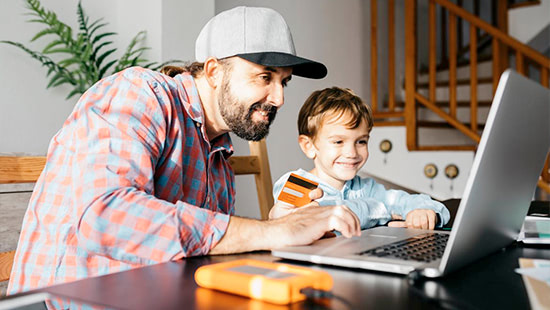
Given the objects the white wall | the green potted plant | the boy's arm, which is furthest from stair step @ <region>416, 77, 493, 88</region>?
the boy's arm

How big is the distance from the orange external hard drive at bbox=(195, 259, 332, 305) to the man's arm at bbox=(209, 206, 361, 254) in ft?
0.67

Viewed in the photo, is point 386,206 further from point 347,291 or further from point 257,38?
point 347,291

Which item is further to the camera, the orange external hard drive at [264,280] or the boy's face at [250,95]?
the boy's face at [250,95]

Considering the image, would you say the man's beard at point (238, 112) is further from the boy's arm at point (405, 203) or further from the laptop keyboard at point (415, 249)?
the laptop keyboard at point (415, 249)

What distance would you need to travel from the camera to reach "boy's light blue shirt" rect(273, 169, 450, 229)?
130 cm

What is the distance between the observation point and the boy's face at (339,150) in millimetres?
1605

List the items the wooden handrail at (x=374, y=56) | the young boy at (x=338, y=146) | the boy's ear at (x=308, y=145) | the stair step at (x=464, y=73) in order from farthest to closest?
the stair step at (x=464, y=73) < the wooden handrail at (x=374, y=56) < the boy's ear at (x=308, y=145) < the young boy at (x=338, y=146)

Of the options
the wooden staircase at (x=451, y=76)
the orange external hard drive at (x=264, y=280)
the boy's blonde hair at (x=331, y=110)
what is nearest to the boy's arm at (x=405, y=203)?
the boy's blonde hair at (x=331, y=110)

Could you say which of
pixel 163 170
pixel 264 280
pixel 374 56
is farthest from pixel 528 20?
pixel 264 280

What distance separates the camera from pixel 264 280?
0.52 metres

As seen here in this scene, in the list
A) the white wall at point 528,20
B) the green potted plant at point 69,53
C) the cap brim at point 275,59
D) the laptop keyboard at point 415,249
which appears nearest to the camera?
the laptop keyboard at point 415,249

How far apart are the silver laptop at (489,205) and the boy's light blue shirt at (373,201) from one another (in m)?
0.37

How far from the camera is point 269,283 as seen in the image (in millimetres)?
514

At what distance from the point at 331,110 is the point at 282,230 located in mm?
899
